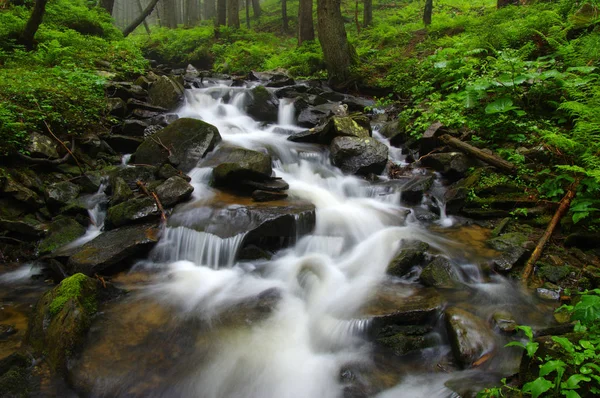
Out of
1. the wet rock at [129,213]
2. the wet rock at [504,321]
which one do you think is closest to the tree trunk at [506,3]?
the wet rock at [504,321]

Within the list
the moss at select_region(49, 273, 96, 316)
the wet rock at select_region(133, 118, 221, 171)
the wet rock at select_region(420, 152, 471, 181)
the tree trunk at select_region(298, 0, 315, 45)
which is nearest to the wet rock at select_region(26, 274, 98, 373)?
the moss at select_region(49, 273, 96, 316)

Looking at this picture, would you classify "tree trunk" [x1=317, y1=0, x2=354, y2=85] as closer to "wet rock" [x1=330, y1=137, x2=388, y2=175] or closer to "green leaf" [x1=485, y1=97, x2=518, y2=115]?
"wet rock" [x1=330, y1=137, x2=388, y2=175]

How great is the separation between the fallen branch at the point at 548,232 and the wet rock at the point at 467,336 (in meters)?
1.19

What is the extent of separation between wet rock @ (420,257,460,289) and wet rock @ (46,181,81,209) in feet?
19.3

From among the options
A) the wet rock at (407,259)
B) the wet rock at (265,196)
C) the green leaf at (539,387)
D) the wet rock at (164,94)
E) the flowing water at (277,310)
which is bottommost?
the flowing water at (277,310)

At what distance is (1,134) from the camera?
19.2ft

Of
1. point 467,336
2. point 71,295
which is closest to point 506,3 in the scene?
point 467,336

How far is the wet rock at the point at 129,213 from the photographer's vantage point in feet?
18.8

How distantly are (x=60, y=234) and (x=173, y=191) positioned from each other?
1.81 metres

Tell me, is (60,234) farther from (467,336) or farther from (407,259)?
(467,336)

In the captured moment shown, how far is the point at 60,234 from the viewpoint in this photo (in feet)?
18.0

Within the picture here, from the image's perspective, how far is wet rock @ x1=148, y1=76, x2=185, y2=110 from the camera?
9727 millimetres

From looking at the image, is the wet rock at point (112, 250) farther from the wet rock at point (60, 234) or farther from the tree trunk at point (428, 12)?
the tree trunk at point (428, 12)

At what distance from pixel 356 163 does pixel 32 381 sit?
20.8 ft
